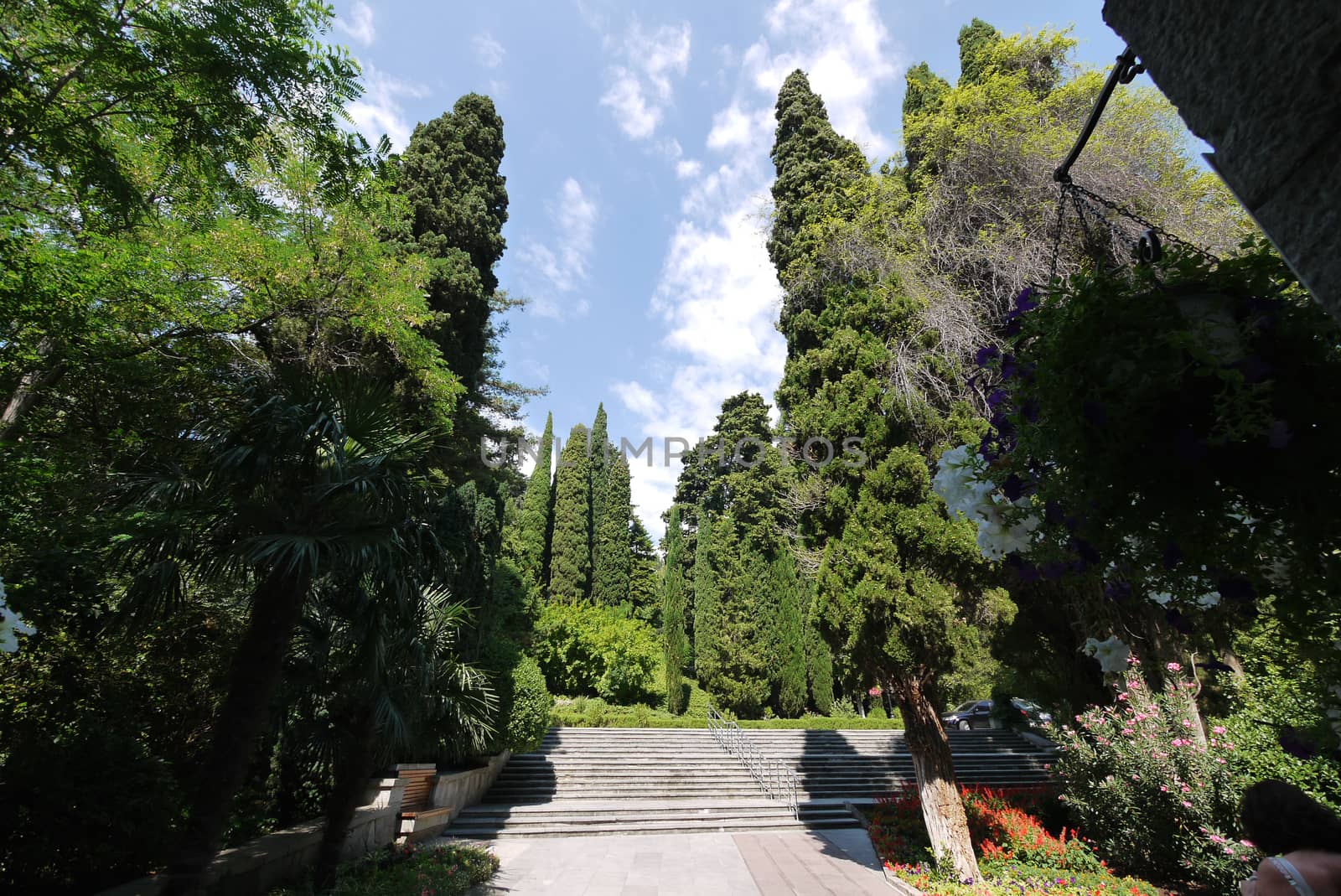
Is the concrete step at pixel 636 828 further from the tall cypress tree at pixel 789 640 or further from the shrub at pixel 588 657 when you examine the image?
the tall cypress tree at pixel 789 640

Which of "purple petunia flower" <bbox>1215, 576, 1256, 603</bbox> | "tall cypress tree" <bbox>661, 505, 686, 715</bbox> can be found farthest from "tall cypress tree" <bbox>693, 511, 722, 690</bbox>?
"purple petunia flower" <bbox>1215, 576, 1256, 603</bbox>

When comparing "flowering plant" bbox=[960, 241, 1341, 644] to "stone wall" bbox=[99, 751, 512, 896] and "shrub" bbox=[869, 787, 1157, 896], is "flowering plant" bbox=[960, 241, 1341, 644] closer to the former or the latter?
"stone wall" bbox=[99, 751, 512, 896]

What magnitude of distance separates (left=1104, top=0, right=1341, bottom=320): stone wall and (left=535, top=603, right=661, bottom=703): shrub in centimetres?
2017

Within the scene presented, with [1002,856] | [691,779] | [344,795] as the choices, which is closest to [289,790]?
[344,795]

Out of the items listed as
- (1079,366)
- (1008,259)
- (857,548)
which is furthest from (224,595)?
(1008,259)

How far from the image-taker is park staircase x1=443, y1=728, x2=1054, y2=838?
34.0 feet

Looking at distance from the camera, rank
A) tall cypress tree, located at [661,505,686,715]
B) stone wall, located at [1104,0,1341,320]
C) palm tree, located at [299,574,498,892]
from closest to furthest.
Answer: stone wall, located at [1104,0,1341,320] → palm tree, located at [299,574,498,892] → tall cypress tree, located at [661,505,686,715]

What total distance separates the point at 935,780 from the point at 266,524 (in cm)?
768

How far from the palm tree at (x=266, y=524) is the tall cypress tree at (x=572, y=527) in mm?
19021

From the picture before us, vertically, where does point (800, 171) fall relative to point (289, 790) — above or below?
above

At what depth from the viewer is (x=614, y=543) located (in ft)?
87.7

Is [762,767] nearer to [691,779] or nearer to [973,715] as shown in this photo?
[691,779]

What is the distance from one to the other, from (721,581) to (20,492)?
787 inches

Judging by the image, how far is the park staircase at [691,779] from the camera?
10.4 m
